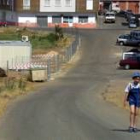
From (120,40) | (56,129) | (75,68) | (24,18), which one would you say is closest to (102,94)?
(56,129)

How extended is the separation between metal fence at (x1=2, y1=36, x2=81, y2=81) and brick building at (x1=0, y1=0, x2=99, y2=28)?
34.4m

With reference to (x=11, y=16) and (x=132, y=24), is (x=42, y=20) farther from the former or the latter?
(x=132, y=24)

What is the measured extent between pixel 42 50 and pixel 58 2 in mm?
39977

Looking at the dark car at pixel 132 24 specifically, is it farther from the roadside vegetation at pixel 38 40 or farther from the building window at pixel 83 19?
the roadside vegetation at pixel 38 40

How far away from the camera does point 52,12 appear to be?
109 m

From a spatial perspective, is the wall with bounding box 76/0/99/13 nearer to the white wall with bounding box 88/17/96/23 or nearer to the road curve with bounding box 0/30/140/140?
the white wall with bounding box 88/17/96/23

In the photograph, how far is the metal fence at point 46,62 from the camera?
172 feet

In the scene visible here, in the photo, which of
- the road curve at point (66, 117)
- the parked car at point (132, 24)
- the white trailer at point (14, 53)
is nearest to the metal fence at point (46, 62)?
the white trailer at point (14, 53)

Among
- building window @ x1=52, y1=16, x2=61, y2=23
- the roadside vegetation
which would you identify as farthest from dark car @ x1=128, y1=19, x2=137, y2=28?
the roadside vegetation

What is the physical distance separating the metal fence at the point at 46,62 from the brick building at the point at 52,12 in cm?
3440

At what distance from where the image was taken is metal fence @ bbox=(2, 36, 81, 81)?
Answer: 52.5 metres

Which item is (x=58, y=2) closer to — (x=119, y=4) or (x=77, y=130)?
(x=119, y=4)

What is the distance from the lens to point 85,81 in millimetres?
46000

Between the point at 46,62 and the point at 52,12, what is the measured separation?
51.4m
